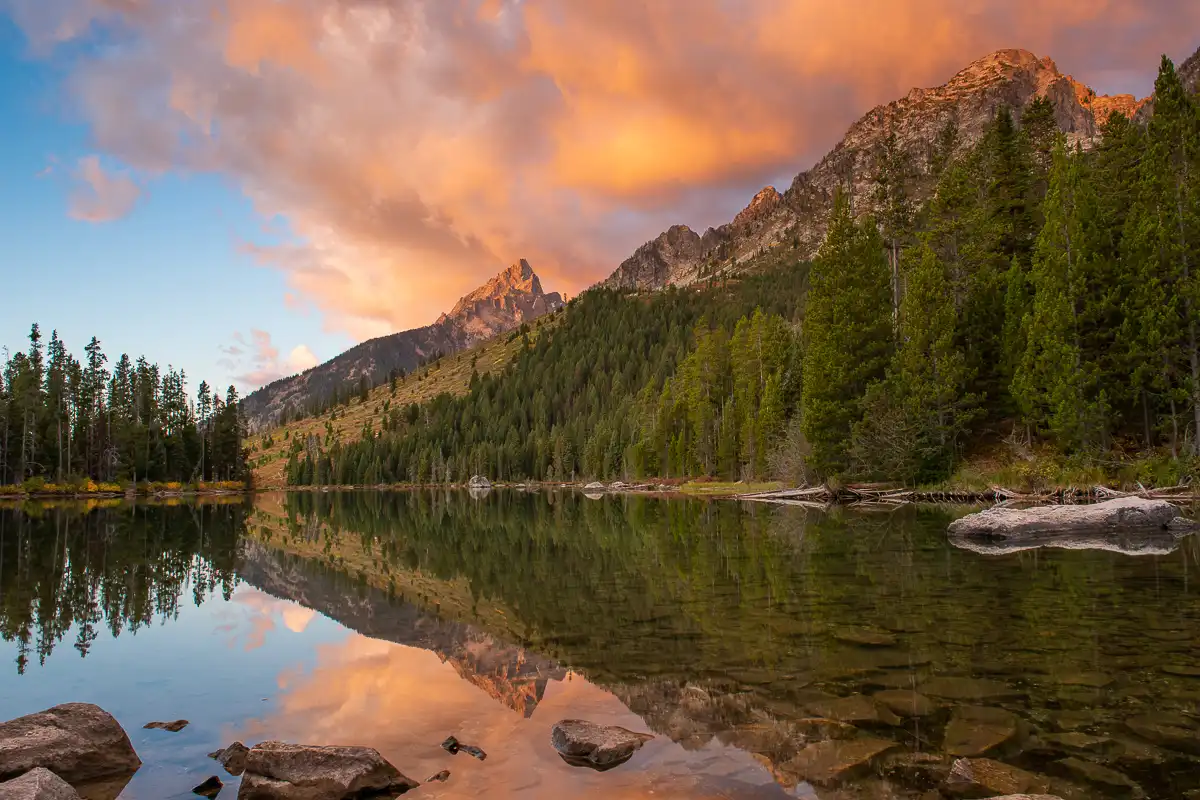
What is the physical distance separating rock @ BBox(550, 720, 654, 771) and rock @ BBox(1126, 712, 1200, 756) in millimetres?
5059

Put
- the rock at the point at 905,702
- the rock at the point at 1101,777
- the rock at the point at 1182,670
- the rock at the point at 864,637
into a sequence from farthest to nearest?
the rock at the point at 864,637
the rock at the point at 1182,670
the rock at the point at 905,702
the rock at the point at 1101,777

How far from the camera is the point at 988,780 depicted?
609cm

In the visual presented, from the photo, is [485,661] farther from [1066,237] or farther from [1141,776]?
[1066,237]

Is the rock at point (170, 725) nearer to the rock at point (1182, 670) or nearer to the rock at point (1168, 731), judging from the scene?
the rock at point (1168, 731)

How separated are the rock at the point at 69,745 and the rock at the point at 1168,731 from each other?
10.6 m

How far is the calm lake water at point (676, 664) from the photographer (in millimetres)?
6895

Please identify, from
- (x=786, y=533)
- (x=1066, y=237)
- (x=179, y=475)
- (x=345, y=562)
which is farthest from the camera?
(x=179, y=475)

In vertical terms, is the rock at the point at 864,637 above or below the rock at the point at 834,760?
below

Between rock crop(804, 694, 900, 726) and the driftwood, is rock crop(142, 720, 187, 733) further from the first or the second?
the driftwood

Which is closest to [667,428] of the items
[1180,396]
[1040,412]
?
[1040,412]

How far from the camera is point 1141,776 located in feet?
19.9

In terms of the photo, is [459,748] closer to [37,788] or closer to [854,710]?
[37,788]

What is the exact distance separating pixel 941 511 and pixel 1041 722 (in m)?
32.4

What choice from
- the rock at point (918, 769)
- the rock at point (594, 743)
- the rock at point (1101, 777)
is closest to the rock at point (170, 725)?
the rock at point (594, 743)
